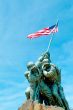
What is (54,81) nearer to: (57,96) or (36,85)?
(57,96)

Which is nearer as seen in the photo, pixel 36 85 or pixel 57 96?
pixel 36 85

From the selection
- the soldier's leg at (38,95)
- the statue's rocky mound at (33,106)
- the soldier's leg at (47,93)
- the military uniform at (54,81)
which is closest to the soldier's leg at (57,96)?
the military uniform at (54,81)

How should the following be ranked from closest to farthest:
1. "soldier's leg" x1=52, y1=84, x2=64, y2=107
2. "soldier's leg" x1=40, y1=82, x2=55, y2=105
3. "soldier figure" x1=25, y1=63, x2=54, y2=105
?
"soldier figure" x1=25, y1=63, x2=54, y2=105 < "soldier's leg" x1=52, y1=84, x2=64, y2=107 < "soldier's leg" x1=40, y1=82, x2=55, y2=105

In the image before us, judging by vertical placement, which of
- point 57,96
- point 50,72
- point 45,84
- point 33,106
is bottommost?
point 33,106

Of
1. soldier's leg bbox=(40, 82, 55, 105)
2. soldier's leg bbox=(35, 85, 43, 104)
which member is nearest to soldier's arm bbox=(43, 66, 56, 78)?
soldier's leg bbox=(40, 82, 55, 105)

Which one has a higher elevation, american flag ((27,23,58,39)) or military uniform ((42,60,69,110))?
american flag ((27,23,58,39))

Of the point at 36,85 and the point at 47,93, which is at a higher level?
the point at 36,85

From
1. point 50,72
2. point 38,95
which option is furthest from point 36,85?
point 50,72

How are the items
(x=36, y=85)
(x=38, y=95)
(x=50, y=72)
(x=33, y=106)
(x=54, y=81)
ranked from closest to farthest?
(x=33, y=106), (x=36, y=85), (x=38, y=95), (x=50, y=72), (x=54, y=81)

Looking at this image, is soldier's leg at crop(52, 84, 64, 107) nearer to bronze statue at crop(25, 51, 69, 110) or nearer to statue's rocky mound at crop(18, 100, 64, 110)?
bronze statue at crop(25, 51, 69, 110)

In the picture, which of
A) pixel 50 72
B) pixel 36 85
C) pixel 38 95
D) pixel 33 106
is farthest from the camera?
pixel 50 72

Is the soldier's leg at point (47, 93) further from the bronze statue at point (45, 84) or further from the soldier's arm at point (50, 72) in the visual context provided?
the soldier's arm at point (50, 72)

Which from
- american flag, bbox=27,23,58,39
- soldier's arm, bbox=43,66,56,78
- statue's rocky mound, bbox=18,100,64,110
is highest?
american flag, bbox=27,23,58,39

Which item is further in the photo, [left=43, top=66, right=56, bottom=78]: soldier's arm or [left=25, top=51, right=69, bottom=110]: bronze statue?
[left=43, top=66, right=56, bottom=78]: soldier's arm
